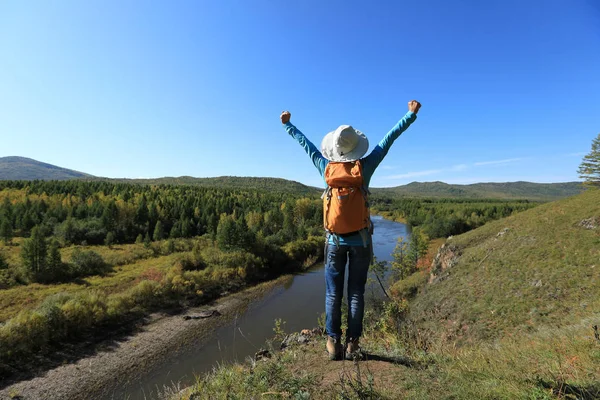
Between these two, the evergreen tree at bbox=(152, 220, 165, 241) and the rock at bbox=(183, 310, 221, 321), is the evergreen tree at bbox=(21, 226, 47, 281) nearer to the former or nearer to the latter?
the rock at bbox=(183, 310, 221, 321)

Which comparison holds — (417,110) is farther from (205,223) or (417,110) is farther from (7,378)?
(205,223)

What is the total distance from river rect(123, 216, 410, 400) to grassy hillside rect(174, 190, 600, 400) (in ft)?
28.3

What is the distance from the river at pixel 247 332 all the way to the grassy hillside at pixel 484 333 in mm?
8628

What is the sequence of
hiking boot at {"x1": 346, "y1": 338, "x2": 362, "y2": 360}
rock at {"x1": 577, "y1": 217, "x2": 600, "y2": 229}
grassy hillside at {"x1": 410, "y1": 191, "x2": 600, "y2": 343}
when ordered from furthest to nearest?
rock at {"x1": 577, "y1": 217, "x2": 600, "y2": 229}
grassy hillside at {"x1": 410, "y1": 191, "x2": 600, "y2": 343}
hiking boot at {"x1": 346, "y1": 338, "x2": 362, "y2": 360}

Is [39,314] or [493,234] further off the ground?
[493,234]

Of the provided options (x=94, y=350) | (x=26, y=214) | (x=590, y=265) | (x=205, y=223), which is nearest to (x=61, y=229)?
(x=26, y=214)

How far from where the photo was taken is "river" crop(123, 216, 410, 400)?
18266mm

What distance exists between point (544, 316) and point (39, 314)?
1266 inches

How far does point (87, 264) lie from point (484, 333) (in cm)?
4210

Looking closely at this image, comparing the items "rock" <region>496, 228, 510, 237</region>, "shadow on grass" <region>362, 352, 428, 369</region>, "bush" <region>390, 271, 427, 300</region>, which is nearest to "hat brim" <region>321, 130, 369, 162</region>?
"shadow on grass" <region>362, 352, 428, 369</region>

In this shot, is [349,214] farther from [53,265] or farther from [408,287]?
[53,265]

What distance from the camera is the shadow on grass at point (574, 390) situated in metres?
2.36

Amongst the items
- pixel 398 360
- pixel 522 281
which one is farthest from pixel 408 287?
pixel 398 360

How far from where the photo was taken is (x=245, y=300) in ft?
106
